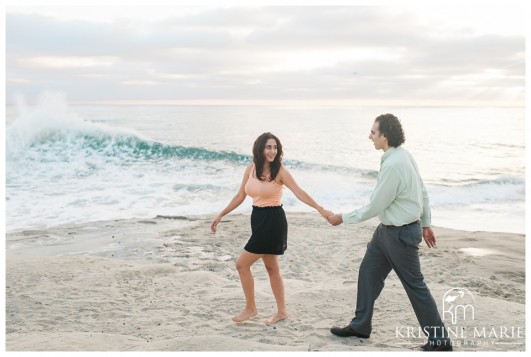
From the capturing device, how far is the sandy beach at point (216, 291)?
5066 mm

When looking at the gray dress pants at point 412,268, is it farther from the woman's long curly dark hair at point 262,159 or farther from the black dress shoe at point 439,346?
the woman's long curly dark hair at point 262,159

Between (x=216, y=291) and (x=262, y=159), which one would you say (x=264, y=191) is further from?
(x=216, y=291)

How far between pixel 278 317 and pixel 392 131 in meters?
2.28

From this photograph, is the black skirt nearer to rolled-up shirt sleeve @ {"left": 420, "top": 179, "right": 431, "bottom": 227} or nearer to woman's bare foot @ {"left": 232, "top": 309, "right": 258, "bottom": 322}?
woman's bare foot @ {"left": 232, "top": 309, "right": 258, "bottom": 322}

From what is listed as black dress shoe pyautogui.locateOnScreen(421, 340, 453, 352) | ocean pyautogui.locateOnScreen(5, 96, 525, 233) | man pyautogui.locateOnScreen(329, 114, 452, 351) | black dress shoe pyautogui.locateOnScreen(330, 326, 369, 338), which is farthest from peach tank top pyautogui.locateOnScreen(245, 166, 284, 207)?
ocean pyautogui.locateOnScreen(5, 96, 525, 233)

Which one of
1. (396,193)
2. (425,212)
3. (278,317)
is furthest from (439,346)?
(278,317)

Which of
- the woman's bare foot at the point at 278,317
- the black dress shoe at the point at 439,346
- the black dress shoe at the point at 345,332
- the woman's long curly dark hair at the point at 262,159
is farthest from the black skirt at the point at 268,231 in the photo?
the black dress shoe at the point at 439,346

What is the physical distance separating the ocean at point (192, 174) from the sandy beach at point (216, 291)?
2.92 meters

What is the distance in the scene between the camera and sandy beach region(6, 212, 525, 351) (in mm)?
5066

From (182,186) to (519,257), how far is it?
36.8ft

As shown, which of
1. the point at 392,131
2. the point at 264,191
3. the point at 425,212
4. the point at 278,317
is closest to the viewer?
the point at 392,131

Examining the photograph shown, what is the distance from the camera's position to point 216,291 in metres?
6.88

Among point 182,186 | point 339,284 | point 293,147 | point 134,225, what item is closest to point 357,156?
point 293,147

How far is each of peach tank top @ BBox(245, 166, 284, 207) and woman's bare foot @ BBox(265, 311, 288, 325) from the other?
1180mm
